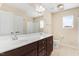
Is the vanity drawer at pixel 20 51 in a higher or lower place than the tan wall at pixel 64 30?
lower

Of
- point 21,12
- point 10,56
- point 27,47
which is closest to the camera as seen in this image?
point 10,56

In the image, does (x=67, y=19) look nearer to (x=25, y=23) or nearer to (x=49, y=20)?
(x=49, y=20)

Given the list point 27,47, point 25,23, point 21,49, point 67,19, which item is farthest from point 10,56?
point 67,19

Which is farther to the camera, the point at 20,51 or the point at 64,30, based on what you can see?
the point at 64,30

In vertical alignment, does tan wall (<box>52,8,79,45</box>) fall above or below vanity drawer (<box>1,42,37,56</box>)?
above

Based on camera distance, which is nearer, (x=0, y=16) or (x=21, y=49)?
(x=21, y=49)

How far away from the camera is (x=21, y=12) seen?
181 centimetres

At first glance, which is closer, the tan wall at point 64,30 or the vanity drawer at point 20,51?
the vanity drawer at point 20,51

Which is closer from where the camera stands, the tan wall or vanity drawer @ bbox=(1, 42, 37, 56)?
vanity drawer @ bbox=(1, 42, 37, 56)

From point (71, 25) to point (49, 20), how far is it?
45 cm

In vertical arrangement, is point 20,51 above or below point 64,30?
below

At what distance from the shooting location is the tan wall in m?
1.62

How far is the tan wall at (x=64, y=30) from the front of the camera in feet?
5.32

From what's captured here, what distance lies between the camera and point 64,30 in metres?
1.68
